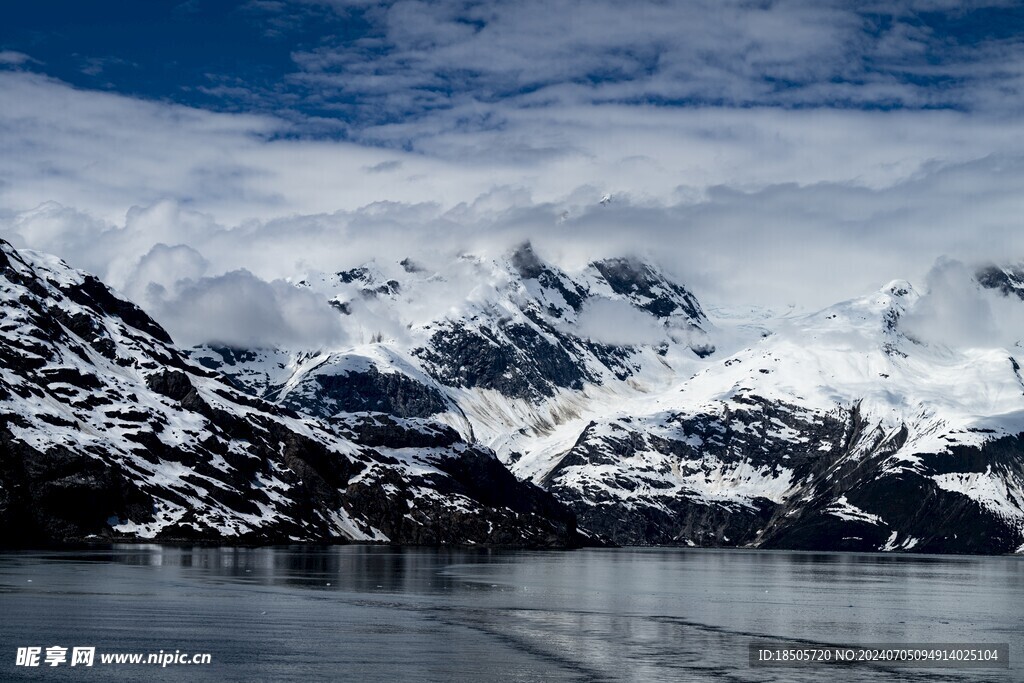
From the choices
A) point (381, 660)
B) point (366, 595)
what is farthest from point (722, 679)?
point (366, 595)

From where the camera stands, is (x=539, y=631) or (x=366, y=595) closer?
(x=539, y=631)

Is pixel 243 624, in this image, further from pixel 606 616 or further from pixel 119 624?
pixel 606 616

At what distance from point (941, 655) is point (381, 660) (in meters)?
53.0

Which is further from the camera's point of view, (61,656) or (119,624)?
(119,624)

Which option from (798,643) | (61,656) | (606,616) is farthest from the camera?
(606,616)

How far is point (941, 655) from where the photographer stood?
406ft

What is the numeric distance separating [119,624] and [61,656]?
25.5m

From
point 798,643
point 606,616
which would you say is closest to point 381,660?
point 798,643

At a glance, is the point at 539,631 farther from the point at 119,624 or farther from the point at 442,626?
the point at 119,624

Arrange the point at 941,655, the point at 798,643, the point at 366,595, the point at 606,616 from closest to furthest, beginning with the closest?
the point at 941,655 < the point at 798,643 < the point at 606,616 < the point at 366,595

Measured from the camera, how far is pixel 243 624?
133875 millimetres

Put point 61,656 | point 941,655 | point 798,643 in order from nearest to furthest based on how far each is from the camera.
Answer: point 61,656, point 941,655, point 798,643

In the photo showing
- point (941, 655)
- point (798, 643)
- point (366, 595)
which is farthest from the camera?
point (366, 595)

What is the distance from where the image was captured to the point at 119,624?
128000mm
